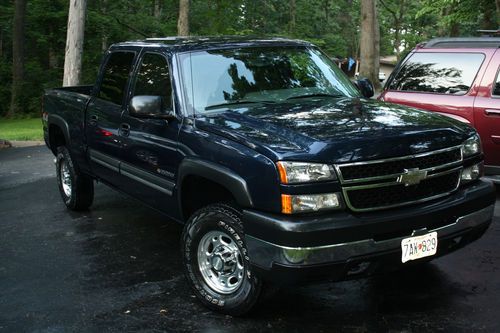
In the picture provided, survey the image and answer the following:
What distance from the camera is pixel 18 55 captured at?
2841 cm

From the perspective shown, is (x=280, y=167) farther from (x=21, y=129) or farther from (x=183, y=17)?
(x=21, y=129)

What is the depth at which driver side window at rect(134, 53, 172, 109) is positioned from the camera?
16.2 ft

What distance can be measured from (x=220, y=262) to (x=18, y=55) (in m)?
27.2

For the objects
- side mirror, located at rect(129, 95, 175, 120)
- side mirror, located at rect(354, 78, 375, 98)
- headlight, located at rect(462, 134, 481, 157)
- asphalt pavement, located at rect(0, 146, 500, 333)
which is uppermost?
side mirror, located at rect(354, 78, 375, 98)

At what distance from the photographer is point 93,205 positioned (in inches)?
300

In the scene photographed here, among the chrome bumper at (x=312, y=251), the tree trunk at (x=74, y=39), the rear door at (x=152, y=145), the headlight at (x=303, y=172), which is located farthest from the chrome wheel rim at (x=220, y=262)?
the tree trunk at (x=74, y=39)

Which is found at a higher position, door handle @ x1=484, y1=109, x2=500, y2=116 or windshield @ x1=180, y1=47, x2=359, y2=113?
windshield @ x1=180, y1=47, x2=359, y2=113

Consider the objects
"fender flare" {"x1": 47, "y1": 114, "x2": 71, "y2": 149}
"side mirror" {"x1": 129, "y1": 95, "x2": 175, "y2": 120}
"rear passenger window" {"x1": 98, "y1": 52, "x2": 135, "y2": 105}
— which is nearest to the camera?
"side mirror" {"x1": 129, "y1": 95, "x2": 175, "y2": 120}

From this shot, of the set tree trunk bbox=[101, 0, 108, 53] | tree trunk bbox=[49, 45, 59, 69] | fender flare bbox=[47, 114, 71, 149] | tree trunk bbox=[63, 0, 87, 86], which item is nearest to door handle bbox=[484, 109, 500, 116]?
fender flare bbox=[47, 114, 71, 149]

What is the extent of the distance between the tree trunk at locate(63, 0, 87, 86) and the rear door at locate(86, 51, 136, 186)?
1012 centimetres

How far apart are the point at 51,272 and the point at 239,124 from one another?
2.29m

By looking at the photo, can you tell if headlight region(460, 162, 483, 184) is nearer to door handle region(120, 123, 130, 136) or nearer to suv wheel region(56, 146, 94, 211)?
door handle region(120, 123, 130, 136)

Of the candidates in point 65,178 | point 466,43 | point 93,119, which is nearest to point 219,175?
point 93,119

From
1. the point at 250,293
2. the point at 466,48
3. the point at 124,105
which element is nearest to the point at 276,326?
the point at 250,293
